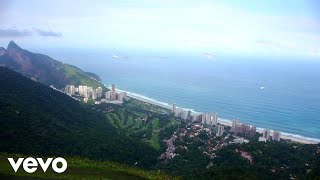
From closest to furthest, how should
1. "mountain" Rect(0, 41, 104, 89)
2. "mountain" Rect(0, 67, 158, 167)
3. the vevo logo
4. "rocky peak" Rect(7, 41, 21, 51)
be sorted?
1. the vevo logo
2. "mountain" Rect(0, 67, 158, 167)
3. "mountain" Rect(0, 41, 104, 89)
4. "rocky peak" Rect(7, 41, 21, 51)

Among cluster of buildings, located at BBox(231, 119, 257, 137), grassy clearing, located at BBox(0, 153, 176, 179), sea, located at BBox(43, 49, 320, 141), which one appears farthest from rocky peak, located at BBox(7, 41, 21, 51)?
grassy clearing, located at BBox(0, 153, 176, 179)

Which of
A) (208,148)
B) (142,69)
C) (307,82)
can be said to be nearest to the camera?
(208,148)

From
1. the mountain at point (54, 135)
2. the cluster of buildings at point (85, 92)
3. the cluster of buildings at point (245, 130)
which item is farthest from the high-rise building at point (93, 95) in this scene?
the cluster of buildings at point (245, 130)

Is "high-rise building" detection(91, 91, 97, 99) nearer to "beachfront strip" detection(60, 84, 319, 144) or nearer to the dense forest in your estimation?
"beachfront strip" detection(60, 84, 319, 144)

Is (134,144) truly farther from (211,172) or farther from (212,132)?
(212,132)

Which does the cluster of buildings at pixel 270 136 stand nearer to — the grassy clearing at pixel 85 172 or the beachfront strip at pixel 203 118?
the beachfront strip at pixel 203 118

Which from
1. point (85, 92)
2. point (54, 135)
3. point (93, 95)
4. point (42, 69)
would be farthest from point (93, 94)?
point (54, 135)

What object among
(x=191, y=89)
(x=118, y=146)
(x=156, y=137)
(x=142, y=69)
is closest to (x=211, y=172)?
(x=118, y=146)
